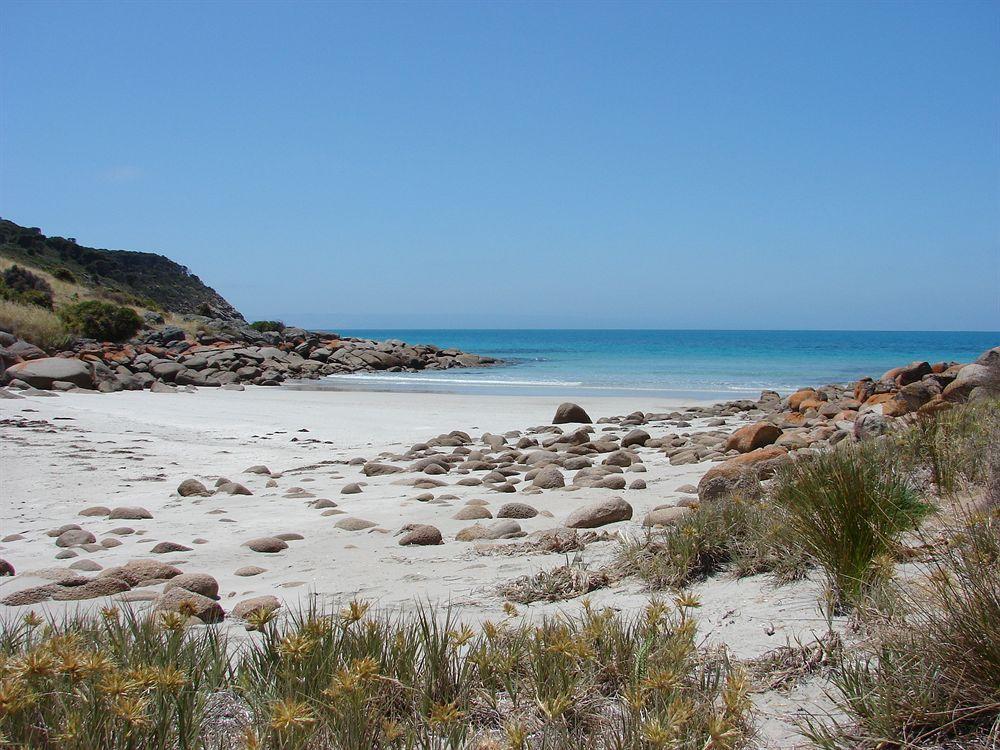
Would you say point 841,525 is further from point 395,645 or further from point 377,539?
point 377,539

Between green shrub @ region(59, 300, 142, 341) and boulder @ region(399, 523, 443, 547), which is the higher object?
green shrub @ region(59, 300, 142, 341)

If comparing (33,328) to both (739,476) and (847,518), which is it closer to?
(739,476)

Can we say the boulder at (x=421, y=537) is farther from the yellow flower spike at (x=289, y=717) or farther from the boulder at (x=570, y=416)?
the boulder at (x=570, y=416)

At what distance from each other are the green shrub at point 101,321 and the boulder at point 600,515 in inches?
1228

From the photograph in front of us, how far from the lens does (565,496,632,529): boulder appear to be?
A: 594 centimetres

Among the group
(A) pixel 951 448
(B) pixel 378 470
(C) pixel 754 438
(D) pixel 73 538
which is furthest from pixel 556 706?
(C) pixel 754 438

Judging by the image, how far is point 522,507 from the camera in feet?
21.7

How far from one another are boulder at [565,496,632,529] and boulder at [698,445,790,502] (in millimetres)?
631

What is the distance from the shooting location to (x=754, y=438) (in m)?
10.6

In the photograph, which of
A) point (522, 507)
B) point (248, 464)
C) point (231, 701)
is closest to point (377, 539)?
point (522, 507)

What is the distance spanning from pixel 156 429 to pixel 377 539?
9275 mm

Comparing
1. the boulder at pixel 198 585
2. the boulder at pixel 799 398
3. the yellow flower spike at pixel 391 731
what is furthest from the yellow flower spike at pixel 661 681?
the boulder at pixel 799 398

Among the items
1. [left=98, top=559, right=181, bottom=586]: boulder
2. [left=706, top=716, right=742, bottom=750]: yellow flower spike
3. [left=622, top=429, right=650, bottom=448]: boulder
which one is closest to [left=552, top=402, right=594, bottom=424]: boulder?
[left=622, top=429, right=650, bottom=448]: boulder

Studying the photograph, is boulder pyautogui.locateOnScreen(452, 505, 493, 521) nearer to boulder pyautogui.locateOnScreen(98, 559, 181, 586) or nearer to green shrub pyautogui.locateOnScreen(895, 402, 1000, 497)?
boulder pyautogui.locateOnScreen(98, 559, 181, 586)
